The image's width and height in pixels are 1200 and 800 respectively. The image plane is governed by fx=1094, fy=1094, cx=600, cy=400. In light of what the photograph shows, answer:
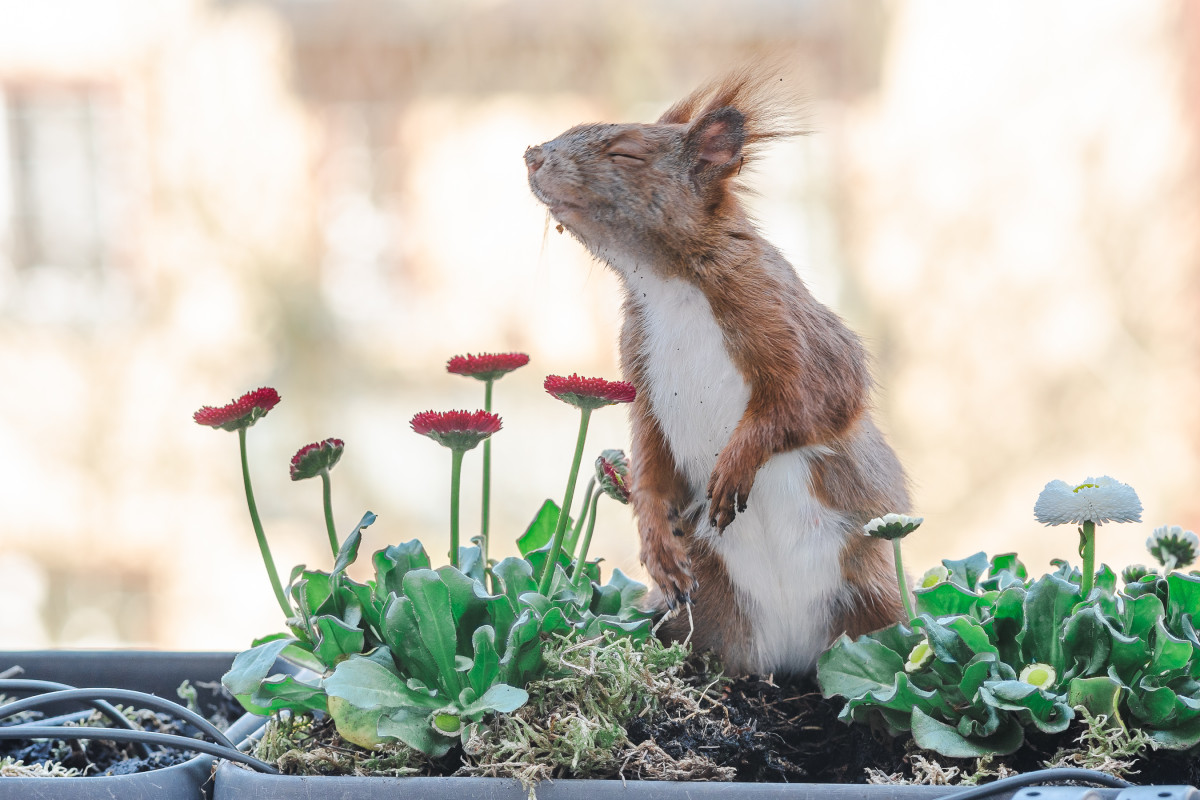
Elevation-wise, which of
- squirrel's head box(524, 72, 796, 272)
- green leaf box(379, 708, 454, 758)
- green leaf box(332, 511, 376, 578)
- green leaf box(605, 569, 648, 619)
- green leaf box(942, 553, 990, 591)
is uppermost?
squirrel's head box(524, 72, 796, 272)

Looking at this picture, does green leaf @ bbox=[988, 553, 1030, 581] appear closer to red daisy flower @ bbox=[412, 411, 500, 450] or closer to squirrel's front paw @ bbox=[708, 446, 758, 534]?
squirrel's front paw @ bbox=[708, 446, 758, 534]

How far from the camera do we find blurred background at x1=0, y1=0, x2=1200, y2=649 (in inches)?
138

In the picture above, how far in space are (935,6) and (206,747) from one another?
353 cm

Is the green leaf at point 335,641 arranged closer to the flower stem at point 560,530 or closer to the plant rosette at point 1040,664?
the flower stem at point 560,530

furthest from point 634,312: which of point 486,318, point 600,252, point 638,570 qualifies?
point 486,318

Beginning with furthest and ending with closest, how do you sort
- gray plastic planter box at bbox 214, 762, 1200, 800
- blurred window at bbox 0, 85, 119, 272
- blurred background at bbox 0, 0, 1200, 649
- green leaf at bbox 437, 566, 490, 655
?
blurred window at bbox 0, 85, 119, 272
blurred background at bbox 0, 0, 1200, 649
green leaf at bbox 437, 566, 490, 655
gray plastic planter box at bbox 214, 762, 1200, 800

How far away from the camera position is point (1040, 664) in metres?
0.82

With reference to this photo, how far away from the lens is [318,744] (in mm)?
826

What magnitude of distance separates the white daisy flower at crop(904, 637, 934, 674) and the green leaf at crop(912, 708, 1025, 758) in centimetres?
4

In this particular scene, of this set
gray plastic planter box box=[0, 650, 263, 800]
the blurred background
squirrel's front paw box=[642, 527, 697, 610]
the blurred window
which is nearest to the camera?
squirrel's front paw box=[642, 527, 697, 610]

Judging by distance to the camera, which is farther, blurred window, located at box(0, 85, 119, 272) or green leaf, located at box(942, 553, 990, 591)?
blurred window, located at box(0, 85, 119, 272)

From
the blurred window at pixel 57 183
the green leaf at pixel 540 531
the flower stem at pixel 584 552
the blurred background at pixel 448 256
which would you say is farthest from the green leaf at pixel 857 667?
the blurred window at pixel 57 183

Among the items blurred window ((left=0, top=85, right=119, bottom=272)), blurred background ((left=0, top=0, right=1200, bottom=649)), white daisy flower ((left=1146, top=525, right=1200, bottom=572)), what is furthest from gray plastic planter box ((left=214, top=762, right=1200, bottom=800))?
blurred window ((left=0, top=85, right=119, bottom=272))

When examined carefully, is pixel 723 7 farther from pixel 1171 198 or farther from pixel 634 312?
pixel 634 312
